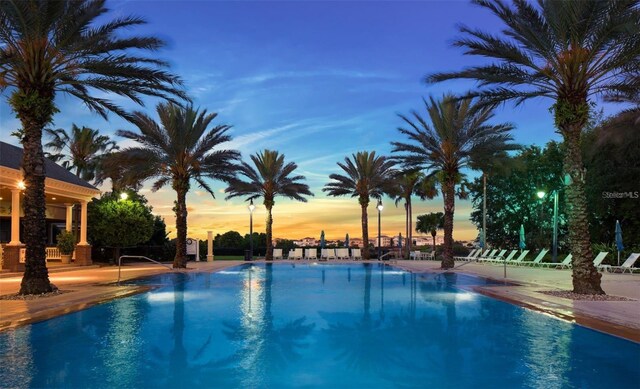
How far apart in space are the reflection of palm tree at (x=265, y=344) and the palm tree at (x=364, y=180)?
29.6 meters

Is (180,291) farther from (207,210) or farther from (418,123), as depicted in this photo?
(207,210)

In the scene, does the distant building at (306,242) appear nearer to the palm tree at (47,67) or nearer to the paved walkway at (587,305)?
the paved walkway at (587,305)

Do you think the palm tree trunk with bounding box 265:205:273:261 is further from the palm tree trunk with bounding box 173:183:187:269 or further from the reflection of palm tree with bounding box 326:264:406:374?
the reflection of palm tree with bounding box 326:264:406:374

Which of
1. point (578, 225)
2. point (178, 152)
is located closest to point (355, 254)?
point (178, 152)

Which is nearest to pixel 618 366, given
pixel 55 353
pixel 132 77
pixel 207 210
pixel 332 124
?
pixel 55 353

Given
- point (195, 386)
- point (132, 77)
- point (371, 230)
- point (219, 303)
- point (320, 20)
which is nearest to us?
point (195, 386)

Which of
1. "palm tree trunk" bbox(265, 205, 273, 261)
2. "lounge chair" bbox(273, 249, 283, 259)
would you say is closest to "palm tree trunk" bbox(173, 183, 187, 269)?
"palm tree trunk" bbox(265, 205, 273, 261)

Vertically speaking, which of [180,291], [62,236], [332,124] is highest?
[332,124]

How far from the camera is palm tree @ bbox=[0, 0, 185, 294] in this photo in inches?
508

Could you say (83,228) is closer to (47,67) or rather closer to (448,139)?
(47,67)

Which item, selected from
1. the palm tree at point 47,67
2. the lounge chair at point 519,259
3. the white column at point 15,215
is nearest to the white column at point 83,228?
the white column at point 15,215

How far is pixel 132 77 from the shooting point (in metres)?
14.7

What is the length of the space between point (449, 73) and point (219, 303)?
1020cm

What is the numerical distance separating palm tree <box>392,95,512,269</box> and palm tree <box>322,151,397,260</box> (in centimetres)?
1258
